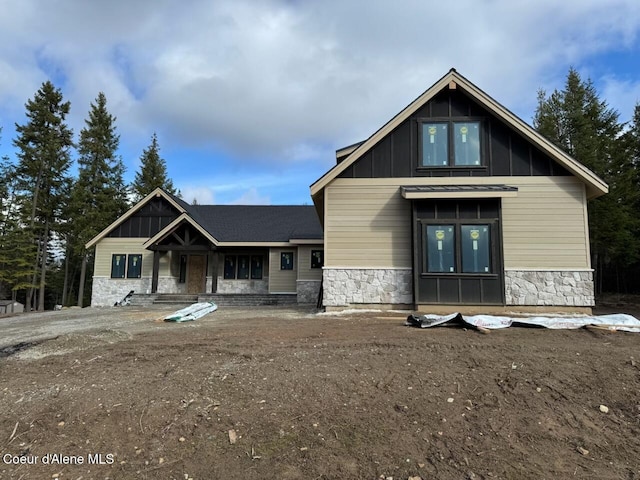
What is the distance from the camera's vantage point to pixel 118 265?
775 inches

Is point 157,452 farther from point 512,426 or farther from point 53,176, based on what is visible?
point 53,176

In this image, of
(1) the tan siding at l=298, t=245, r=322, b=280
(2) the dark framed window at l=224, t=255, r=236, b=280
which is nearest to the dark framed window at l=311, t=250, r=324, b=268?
(1) the tan siding at l=298, t=245, r=322, b=280

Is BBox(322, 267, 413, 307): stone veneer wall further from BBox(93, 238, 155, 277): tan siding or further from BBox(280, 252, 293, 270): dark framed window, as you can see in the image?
BBox(93, 238, 155, 277): tan siding

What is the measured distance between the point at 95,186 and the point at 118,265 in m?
11.4

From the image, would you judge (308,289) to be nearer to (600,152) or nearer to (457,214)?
(457,214)

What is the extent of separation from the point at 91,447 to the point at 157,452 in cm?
64

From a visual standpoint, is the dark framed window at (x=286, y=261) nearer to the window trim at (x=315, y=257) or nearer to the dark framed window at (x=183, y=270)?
the window trim at (x=315, y=257)

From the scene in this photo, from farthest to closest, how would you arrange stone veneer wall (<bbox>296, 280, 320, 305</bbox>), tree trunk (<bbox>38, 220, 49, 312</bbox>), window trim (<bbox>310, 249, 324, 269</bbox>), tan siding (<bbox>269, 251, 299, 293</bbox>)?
tree trunk (<bbox>38, 220, 49, 312</bbox>) → tan siding (<bbox>269, 251, 299, 293</bbox>) → window trim (<bbox>310, 249, 324, 269</bbox>) → stone veneer wall (<bbox>296, 280, 320, 305</bbox>)

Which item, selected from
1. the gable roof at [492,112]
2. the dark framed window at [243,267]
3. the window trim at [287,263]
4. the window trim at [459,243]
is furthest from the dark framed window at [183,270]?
the window trim at [459,243]

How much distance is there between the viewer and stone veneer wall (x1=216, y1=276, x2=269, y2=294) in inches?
752

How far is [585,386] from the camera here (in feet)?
14.1

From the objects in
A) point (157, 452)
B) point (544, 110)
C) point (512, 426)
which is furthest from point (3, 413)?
point (544, 110)

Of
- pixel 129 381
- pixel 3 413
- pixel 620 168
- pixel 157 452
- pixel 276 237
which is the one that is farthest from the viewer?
pixel 620 168

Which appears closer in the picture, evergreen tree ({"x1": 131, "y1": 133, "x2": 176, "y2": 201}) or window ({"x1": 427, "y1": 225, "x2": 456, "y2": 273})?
window ({"x1": 427, "y1": 225, "x2": 456, "y2": 273})
